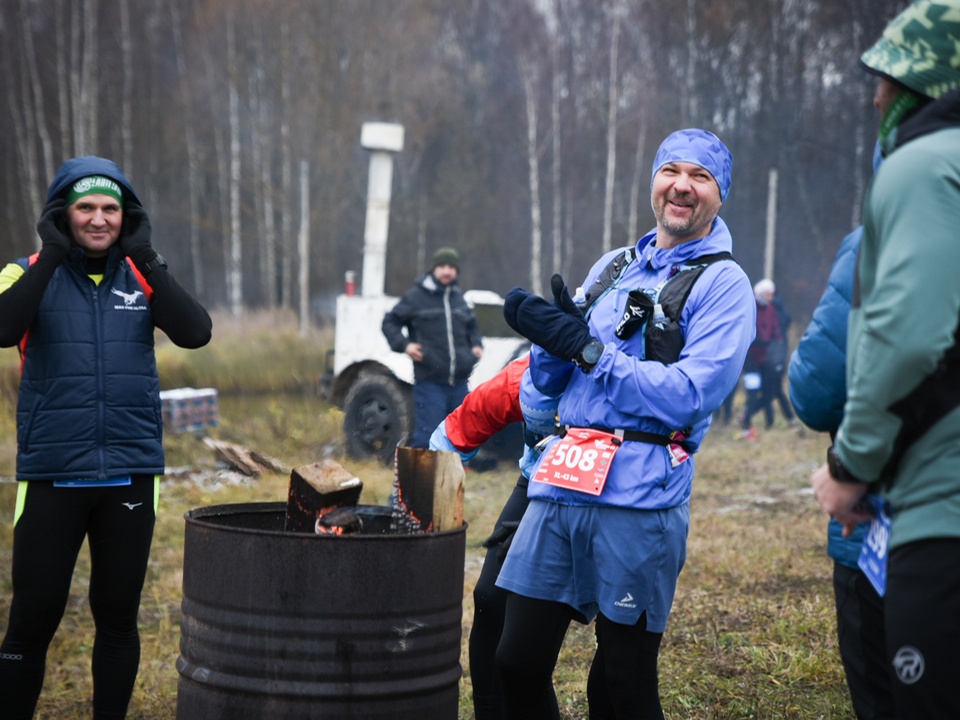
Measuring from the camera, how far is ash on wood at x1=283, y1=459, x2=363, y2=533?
3.27m

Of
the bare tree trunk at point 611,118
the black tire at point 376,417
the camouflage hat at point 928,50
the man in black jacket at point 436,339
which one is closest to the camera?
the camouflage hat at point 928,50

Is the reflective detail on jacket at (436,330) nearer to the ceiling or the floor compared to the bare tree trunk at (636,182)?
nearer to the floor

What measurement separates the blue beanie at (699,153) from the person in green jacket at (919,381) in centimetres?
102

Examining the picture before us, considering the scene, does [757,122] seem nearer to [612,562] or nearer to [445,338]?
[445,338]

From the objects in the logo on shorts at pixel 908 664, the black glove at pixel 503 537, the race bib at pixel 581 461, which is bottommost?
the black glove at pixel 503 537

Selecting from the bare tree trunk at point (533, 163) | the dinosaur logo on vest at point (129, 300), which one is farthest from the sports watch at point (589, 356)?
the bare tree trunk at point (533, 163)

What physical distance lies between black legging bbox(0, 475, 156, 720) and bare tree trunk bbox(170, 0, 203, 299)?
24.8m

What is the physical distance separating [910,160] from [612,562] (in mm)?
1326

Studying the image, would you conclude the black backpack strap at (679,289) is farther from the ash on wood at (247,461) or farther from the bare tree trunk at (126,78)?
the bare tree trunk at (126,78)

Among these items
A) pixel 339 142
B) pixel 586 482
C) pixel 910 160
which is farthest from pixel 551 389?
pixel 339 142

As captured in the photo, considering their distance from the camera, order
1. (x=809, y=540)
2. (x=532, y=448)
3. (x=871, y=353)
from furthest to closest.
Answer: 1. (x=809, y=540)
2. (x=532, y=448)
3. (x=871, y=353)

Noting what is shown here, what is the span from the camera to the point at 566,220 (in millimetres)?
28344

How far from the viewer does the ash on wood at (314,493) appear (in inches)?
129

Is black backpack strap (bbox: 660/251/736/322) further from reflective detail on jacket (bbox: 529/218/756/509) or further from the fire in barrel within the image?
the fire in barrel
